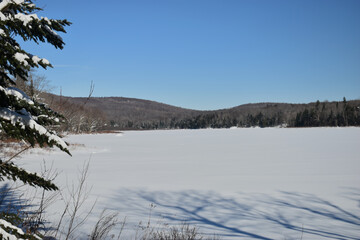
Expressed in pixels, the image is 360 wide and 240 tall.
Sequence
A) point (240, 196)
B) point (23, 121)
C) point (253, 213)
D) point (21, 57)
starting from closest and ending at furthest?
point (21, 57) → point (23, 121) → point (253, 213) → point (240, 196)

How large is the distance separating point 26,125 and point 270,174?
1415cm

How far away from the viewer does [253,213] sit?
805 cm

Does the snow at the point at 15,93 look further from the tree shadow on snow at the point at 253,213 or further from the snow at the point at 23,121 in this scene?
the tree shadow on snow at the point at 253,213

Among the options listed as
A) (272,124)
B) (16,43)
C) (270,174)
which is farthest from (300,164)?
(272,124)

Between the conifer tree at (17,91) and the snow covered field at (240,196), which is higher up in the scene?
the conifer tree at (17,91)

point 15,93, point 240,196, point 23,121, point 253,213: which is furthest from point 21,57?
point 240,196

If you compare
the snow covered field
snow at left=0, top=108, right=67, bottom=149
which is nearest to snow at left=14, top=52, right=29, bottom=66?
snow at left=0, top=108, right=67, bottom=149

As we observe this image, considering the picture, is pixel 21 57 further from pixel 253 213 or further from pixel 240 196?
pixel 240 196

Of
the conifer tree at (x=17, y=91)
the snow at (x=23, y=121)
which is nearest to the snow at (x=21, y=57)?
the conifer tree at (x=17, y=91)

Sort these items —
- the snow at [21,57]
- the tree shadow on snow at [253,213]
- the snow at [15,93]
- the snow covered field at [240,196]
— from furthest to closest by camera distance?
the snow covered field at [240,196] < the tree shadow on snow at [253,213] < the snow at [15,93] < the snow at [21,57]

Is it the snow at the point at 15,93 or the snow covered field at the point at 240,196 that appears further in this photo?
the snow covered field at the point at 240,196

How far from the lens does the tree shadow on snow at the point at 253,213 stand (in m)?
6.46

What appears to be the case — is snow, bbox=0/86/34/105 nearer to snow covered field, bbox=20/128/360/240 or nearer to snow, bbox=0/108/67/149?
snow, bbox=0/108/67/149

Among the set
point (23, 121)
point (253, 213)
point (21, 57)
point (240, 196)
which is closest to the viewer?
point (21, 57)
